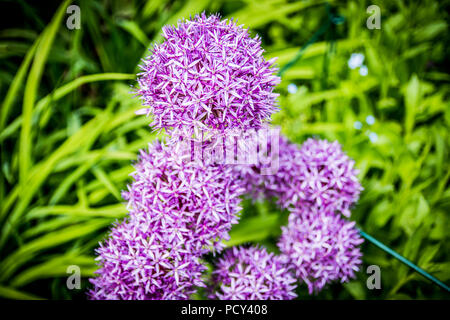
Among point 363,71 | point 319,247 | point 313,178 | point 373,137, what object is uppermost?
point 363,71

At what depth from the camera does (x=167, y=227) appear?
3.99 feet

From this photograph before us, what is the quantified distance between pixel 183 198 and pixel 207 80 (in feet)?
1.36

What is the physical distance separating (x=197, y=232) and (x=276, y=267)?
1.38ft

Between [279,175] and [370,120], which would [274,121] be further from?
[370,120]

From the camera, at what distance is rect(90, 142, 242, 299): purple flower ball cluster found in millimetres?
1216

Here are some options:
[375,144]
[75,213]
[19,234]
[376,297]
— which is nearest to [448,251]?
[376,297]

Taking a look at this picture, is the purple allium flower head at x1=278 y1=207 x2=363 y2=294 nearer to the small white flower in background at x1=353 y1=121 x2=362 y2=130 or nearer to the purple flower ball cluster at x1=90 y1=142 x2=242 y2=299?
the purple flower ball cluster at x1=90 y1=142 x2=242 y2=299

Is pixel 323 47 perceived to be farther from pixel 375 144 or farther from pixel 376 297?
pixel 376 297

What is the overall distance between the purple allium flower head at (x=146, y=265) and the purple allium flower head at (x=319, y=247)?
45 centimetres

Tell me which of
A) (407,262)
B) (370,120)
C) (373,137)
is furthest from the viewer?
(370,120)

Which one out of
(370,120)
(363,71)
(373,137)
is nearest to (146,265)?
(373,137)

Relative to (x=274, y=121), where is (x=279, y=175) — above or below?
below

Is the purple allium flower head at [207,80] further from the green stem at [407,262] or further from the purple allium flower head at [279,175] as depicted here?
the green stem at [407,262]

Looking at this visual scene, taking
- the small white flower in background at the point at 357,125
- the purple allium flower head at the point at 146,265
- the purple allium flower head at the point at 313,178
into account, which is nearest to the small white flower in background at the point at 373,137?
the small white flower in background at the point at 357,125
